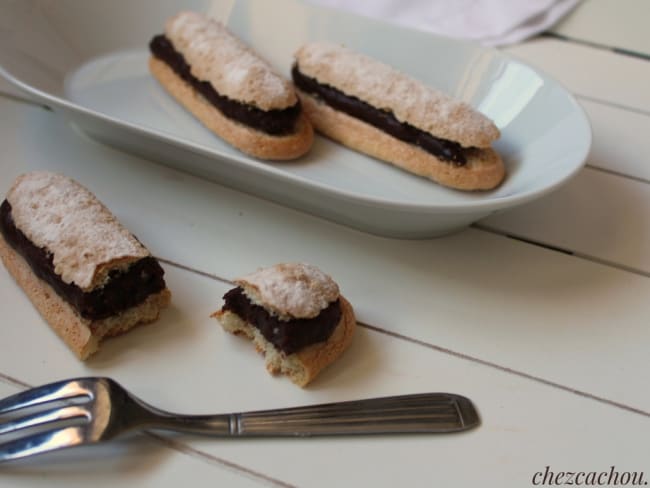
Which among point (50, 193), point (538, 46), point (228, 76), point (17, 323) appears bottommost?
point (17, 323)

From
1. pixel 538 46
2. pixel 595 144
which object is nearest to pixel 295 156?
pixel 595 144

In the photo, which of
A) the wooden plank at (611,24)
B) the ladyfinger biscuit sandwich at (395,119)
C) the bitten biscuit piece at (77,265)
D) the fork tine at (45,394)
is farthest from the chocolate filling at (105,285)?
the wooden plank at (611,24)

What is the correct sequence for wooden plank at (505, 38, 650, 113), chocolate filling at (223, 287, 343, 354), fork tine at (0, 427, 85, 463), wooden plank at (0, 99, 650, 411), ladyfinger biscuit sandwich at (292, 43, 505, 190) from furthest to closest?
wooden plank at (505, 38, 650, 113), ladyfinger biscuit sandwich at (292, 43, 505, 190), wooden plank at (0, 99, 650, 411), chocolate filling at (223, 287, 343, 354), fork tine at (0, 427, 85, 463)

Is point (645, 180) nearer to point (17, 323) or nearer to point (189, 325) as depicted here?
point (189, 325)

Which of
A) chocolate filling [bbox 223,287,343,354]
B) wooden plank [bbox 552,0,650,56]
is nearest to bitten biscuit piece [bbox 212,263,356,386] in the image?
chocolate filling [bbox 223,287,343,354]

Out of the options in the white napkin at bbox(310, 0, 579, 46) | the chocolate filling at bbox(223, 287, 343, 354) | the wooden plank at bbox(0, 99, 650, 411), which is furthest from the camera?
the white napkin at bbox(310, 0, 579, 46)

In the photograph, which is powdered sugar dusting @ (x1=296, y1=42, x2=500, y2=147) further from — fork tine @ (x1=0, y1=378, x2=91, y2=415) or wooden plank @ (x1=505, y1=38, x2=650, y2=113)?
fork tine @ (x1=0, y1=378, x2=91, y2=415)

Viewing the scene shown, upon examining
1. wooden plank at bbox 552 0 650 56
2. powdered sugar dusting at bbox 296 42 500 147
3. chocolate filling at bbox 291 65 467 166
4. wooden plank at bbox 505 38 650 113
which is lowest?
chocolate filling at bbox 291 65 467 166
